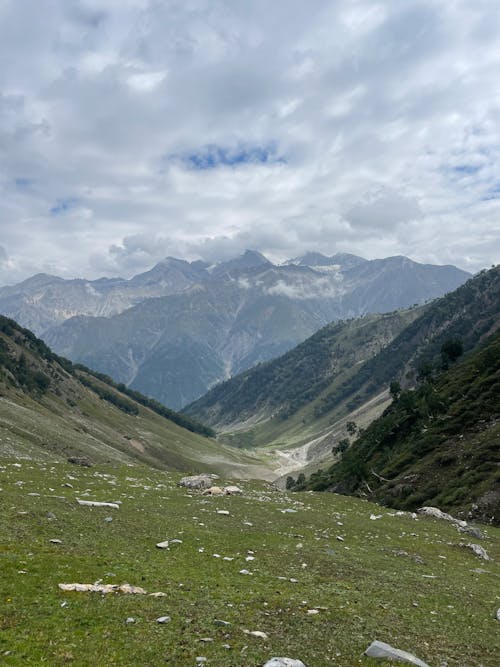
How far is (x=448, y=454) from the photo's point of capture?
213 feet

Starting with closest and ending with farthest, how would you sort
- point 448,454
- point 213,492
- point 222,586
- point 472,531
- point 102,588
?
point 102,588
point 222,586
point 472,531
point 213,492
point 448,454

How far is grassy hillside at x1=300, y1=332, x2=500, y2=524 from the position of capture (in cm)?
5222

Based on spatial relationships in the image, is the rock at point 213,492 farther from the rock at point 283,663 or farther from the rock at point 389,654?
the rock at point 283,663

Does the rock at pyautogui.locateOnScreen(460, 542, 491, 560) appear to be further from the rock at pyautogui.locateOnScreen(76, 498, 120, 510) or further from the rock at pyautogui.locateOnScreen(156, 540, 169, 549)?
the rock at pyautogui.locateOnScreen(76, 498, 120, 510)

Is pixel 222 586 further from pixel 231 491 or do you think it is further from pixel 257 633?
pixel 231 491

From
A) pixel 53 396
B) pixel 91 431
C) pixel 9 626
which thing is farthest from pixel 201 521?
pixel 53 396

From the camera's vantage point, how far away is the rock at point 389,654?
13.0 metres

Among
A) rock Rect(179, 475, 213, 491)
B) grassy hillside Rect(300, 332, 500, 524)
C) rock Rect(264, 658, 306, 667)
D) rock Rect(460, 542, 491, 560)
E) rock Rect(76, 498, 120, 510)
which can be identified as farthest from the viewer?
grassy hillside Rect(300, 332, 500, 524)

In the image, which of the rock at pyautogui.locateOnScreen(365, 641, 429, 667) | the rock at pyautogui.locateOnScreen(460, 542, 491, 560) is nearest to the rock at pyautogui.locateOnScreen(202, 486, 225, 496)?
the rock at pyautogui.locateOnScreen(460, 542, 491, 560)

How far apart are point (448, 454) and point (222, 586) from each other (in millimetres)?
56772

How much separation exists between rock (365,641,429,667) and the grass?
1.72 ft

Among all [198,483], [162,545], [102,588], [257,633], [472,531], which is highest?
[257,633]

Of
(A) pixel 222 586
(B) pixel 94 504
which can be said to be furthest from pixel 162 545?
(B) pixel 94 504

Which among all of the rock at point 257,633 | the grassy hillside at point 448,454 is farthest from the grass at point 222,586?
the grassy hillside at point 448,454
